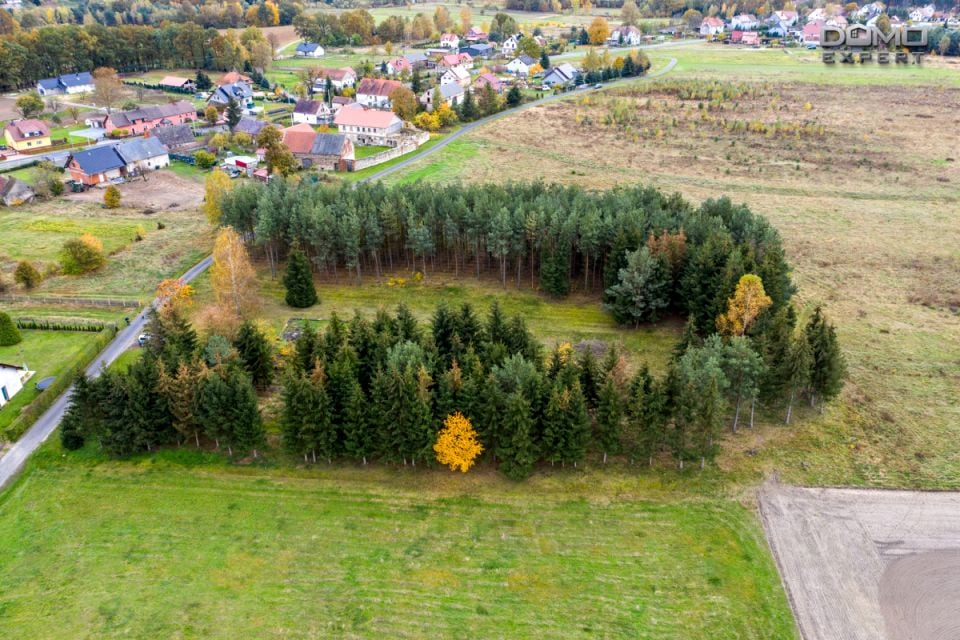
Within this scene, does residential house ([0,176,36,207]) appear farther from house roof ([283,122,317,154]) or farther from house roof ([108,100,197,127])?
house roof ([283,122,317,154])

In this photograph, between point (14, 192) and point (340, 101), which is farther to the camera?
point (340, 101)

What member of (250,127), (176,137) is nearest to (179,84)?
(250,127)

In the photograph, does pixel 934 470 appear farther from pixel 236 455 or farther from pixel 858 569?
pixel 236 455

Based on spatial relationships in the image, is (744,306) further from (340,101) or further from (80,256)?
(340,101)

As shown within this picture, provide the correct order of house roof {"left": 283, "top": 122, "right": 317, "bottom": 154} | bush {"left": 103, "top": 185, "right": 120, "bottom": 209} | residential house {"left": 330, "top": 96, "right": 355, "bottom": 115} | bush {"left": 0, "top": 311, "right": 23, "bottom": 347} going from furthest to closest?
residential house {"left": 330, "top": 96, "right": 355, "bottom": 115} → house roof {"left": 283, "top": 122, "right": 317, "bottom": 154} → bush {"left": 103, "top": 185, "right": 120, "bottom": 209} → bush {"left": 0, "top": 311, "right": 23, "bottom": 347}

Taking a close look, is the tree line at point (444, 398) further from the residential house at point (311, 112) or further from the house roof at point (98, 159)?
the residential house at point (311, 112)

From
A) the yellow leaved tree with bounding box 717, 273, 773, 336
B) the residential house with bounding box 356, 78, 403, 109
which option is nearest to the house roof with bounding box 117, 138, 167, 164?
the residential house with bounding box 356, 78, 403, 109
